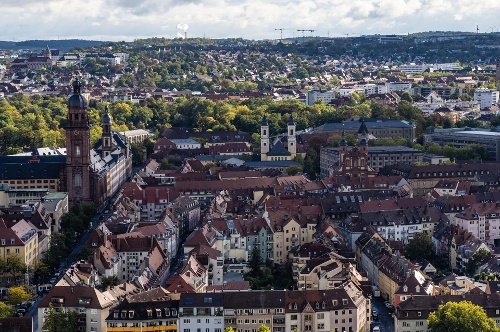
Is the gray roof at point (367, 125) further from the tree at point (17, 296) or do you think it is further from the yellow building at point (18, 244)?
the tree at point (17, 296)

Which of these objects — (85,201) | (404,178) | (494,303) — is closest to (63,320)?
(494,303)

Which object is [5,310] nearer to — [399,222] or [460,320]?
[460,320]

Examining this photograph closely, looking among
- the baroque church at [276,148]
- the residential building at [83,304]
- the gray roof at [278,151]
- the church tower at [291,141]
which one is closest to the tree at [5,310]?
the residential building at [83,304]

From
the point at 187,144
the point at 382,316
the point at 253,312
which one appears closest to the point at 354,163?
the point at 187,144

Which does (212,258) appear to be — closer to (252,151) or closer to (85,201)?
(85,201)

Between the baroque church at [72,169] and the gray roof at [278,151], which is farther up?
the baroque church at [72,169]

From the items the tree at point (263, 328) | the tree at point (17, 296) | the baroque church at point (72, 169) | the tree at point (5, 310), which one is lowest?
the tree at point (17, 296)
